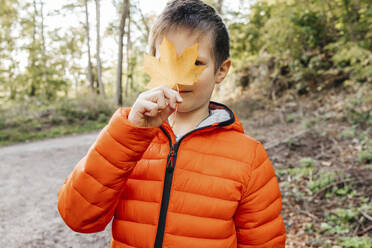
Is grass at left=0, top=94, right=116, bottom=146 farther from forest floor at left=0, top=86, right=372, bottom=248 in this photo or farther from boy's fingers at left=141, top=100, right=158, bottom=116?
boy's fingers at left=141, top=100, right=158, bottom=116

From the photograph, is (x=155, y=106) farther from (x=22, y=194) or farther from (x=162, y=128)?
(x=22, y=194)

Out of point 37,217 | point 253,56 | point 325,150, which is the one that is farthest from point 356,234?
point 253,56

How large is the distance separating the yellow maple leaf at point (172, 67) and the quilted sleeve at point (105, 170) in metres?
0.20

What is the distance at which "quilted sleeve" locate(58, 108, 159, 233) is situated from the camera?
38.2 inches

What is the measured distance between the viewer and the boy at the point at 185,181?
Result: 1021 millimetres

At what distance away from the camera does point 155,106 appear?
856 mm

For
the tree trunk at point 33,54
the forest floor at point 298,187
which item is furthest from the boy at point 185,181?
the tree trunk at point 33,54

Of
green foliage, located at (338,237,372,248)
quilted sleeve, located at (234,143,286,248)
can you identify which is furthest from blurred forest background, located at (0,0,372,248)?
quilted sleeve, located at (234,143,286,248)

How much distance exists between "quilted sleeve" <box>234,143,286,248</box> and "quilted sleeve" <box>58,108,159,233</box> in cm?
57

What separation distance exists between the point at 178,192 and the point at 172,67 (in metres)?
0.59

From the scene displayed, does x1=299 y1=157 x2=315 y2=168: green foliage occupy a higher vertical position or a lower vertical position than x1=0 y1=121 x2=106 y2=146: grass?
higher

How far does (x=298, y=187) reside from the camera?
3586 mm

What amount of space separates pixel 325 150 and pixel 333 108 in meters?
2.74

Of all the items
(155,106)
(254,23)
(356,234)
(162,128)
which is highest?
(254,23)
